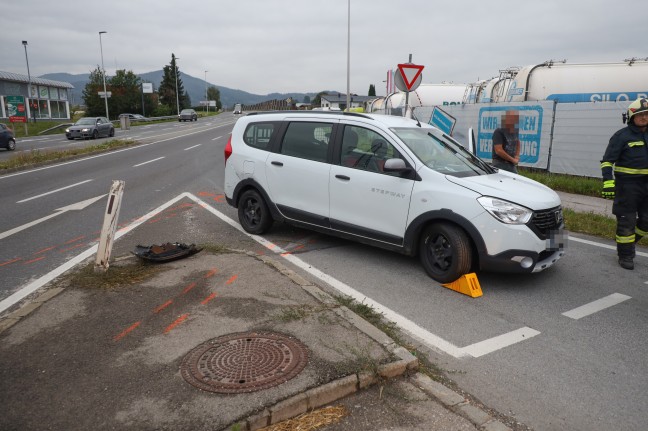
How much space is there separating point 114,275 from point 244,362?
2.46m

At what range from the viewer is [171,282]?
4.88 m

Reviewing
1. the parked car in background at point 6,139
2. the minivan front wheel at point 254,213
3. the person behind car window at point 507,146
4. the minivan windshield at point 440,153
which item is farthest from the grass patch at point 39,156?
the person behind car window at point 507,146

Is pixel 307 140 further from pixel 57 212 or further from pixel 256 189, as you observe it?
pixel 57 212

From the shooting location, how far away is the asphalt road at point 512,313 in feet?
10.5

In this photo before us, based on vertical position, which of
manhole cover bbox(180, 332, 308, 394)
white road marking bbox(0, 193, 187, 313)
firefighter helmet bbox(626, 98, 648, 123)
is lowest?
white road marking bbox(0, 193, 187, 313)

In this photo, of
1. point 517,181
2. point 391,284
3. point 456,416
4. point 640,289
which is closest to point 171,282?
point 391,284

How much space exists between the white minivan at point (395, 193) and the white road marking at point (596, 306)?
1.84ft

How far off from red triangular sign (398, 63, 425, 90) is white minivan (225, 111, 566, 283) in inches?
160

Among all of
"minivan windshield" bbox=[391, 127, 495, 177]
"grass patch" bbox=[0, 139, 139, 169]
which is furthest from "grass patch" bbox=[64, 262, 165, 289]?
"grass patch" bbox=[0, 139, 139, 169]

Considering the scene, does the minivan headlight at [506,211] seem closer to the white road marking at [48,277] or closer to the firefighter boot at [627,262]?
the firefighter boot at [627,262]

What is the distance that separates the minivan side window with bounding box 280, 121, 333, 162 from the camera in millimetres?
6199

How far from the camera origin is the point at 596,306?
4719mm

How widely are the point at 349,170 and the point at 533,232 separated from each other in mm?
2232

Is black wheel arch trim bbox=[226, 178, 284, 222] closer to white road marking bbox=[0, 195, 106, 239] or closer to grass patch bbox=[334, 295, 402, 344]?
grass patch bbox=[334, 295, 402, 344]
